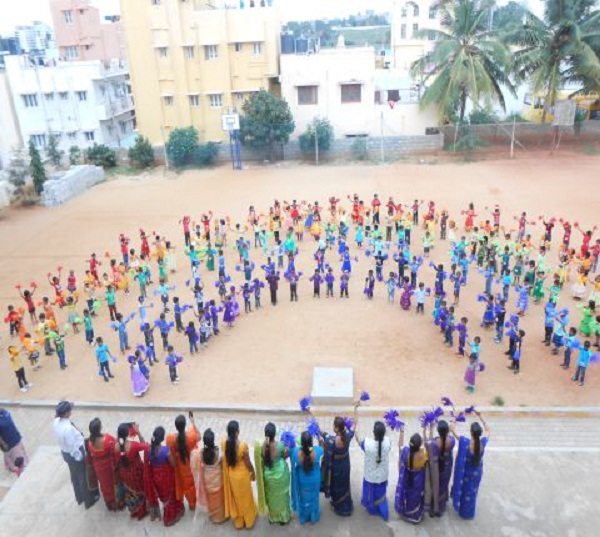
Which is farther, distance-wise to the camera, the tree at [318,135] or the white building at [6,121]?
the white building at [6,121]

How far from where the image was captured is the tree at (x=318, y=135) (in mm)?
27828

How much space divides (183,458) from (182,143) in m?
24.1

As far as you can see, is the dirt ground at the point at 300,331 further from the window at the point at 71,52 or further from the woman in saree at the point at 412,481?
the window at the point at 71,52

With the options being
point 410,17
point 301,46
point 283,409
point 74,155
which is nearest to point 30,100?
point 74,155

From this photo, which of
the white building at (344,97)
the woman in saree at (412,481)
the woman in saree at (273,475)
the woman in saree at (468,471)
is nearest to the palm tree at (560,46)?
the white building at (344,97)

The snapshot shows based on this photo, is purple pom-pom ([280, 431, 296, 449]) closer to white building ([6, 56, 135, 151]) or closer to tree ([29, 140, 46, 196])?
tree ([29, 140, 46, 196])

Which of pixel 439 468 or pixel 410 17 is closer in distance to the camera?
pixel 439 468

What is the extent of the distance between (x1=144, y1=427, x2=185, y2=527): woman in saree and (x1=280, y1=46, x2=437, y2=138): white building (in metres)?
25.5

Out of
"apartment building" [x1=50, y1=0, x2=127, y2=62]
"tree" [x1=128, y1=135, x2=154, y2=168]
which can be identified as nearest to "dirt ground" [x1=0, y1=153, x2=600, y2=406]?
"tree" [x1=128, y1=135, x2=154, y2=168]

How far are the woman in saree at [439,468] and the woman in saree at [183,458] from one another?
7.74 ft

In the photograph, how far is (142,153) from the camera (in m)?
28.5

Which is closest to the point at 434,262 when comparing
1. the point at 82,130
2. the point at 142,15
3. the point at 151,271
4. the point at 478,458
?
the point at 151,271

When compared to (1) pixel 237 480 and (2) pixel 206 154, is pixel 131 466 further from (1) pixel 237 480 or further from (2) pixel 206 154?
(2) pixel 206 154

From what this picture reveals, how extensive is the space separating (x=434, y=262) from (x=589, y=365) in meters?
5.45
